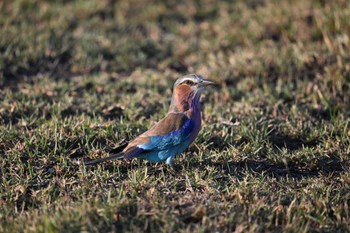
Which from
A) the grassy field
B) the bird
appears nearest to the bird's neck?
the bird

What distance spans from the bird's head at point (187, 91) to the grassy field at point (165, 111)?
0.45m

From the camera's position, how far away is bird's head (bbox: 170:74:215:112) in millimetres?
5230

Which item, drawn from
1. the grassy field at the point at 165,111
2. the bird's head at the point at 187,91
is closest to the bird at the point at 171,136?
the bird's head at the point at 187,91

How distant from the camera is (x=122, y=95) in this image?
22.5 ft

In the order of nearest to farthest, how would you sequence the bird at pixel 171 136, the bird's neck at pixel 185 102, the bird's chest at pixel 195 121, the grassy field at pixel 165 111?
the grassy field at pixel 165 111
the bird at pixel 171 136
the bird's chest at pixel 195 121
the bird's neck at pixel 185 102

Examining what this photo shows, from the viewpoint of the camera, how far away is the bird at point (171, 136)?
4.89 m

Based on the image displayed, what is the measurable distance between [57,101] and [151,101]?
952 mm

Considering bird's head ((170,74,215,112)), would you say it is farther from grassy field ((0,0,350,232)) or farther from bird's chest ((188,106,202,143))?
grassy field ((0,0,350,232))

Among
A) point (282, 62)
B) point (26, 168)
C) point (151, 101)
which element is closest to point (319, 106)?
point (282, 62)

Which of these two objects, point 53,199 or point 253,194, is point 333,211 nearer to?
point 253,194

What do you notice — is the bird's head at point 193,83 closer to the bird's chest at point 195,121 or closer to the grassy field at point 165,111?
the bird's chest at point 195,121

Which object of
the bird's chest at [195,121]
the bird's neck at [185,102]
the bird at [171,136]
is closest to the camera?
the bird at [171,136]

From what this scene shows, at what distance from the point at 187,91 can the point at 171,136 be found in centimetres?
49

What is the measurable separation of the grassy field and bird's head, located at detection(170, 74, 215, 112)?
17.9 inches
